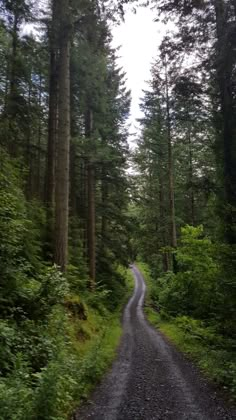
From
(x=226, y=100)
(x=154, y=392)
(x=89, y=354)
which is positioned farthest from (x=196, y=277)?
(x=154, y=392)

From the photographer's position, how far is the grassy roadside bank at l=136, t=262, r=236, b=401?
26.0 feet

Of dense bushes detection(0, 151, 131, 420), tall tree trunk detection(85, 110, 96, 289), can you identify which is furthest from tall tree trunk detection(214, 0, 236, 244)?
tall tree trunk detection(85, 110, 96, 289)

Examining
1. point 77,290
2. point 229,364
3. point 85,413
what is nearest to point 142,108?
point 77,290

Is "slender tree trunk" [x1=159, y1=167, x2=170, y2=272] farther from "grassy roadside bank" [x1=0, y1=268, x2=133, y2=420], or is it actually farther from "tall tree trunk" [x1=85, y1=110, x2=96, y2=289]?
"grassy roadside bank" [x1=0, y1=268, x2=133, y2=420]

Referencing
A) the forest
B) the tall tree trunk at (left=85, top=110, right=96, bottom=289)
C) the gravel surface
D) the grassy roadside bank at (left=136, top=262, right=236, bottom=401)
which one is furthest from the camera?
the tall tree trunk at (left=85, top=110, right=96, bottom=289)

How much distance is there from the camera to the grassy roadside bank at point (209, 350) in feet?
26.0

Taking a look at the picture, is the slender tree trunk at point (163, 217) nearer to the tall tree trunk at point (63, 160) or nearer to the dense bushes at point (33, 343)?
the tall tree trunk at point (63, 160)

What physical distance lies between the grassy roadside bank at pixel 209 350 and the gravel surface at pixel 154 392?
0.96 feet

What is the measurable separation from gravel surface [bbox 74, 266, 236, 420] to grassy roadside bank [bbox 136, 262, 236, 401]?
29 cm

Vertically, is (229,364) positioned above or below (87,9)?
below

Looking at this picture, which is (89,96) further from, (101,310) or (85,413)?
(85,413)

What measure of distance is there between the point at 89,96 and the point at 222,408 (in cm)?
1484

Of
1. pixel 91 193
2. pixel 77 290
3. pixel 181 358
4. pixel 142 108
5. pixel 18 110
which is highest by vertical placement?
pixel 142 108

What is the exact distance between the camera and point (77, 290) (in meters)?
15.0
